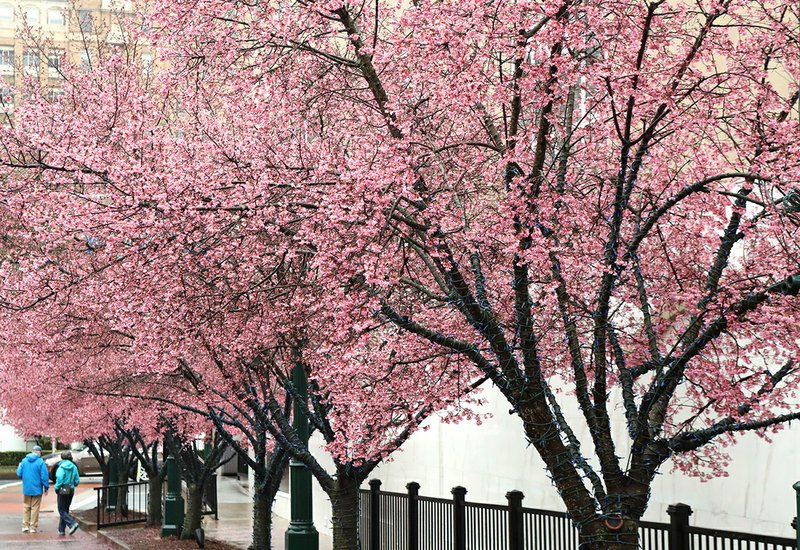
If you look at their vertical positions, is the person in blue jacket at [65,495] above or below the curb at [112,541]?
above

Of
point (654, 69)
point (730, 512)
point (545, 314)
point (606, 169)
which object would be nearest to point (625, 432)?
point (730, 512)

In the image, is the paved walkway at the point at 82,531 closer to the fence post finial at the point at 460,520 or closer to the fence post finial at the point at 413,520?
the fence post finial at the point at 413,520

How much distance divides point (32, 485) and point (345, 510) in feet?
39.3

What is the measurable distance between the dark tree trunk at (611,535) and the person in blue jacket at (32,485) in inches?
702

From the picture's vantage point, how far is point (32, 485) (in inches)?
960

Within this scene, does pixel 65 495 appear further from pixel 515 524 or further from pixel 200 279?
pixel 200 279

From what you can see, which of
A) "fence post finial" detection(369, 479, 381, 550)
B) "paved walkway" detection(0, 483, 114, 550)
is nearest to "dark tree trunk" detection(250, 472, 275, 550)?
"fence post finial" detection(369, 479, 381, 550)

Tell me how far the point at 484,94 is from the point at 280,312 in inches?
154

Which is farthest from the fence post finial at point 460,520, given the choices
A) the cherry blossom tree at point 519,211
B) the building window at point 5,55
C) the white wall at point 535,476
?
the building window at point 5,55

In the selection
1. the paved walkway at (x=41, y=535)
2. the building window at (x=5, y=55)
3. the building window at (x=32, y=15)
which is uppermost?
the building window at (x=32, y=15)

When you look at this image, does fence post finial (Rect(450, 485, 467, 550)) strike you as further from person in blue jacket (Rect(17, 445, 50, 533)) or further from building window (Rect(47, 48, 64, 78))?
person in blue jacket (Rect(17, 445, 50, 533))

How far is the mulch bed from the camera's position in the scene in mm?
21047

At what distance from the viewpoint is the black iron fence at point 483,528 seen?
32.4ft

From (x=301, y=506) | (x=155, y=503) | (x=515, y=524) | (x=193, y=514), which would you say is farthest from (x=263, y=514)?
(x=155, y=503)
